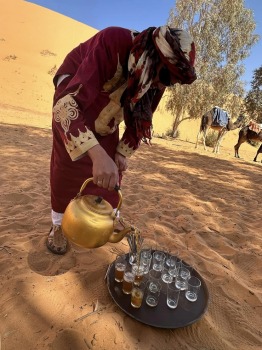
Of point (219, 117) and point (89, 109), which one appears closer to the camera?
point (89, 109)

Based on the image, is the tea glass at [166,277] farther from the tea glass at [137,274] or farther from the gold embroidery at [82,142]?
the gold embroidery at [82,142]

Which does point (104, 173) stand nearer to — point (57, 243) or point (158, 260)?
point (158, 260)

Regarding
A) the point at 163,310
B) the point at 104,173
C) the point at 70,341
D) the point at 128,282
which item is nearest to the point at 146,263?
the point at 128,282

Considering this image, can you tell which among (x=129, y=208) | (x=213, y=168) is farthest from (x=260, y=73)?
(x=129, y=208)

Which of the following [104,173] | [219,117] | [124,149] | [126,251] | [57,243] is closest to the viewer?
[104,173]

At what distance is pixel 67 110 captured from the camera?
1.47 metres

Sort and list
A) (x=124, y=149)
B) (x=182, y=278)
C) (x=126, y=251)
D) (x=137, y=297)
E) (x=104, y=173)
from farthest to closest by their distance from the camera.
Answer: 1. (x=126, y=251)
2. (x=124, y=149)
3. (x=182, y=278)
4. (x=137, y=297)
5. (x=104, y=173)

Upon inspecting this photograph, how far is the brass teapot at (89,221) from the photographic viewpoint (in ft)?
4.62

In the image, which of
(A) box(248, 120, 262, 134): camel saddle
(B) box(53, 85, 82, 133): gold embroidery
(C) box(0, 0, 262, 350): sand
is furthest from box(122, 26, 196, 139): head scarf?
(A) box(248, 120, 262, 134): camel saddle

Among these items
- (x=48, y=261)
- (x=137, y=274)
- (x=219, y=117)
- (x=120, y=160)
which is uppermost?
(x=219, y=117)

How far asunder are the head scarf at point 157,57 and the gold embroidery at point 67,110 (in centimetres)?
31

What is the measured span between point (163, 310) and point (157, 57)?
149 centimetres

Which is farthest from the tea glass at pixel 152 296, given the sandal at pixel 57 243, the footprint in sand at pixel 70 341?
the sandal at pixel 57 243

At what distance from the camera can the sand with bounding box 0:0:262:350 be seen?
1621 millimetres
